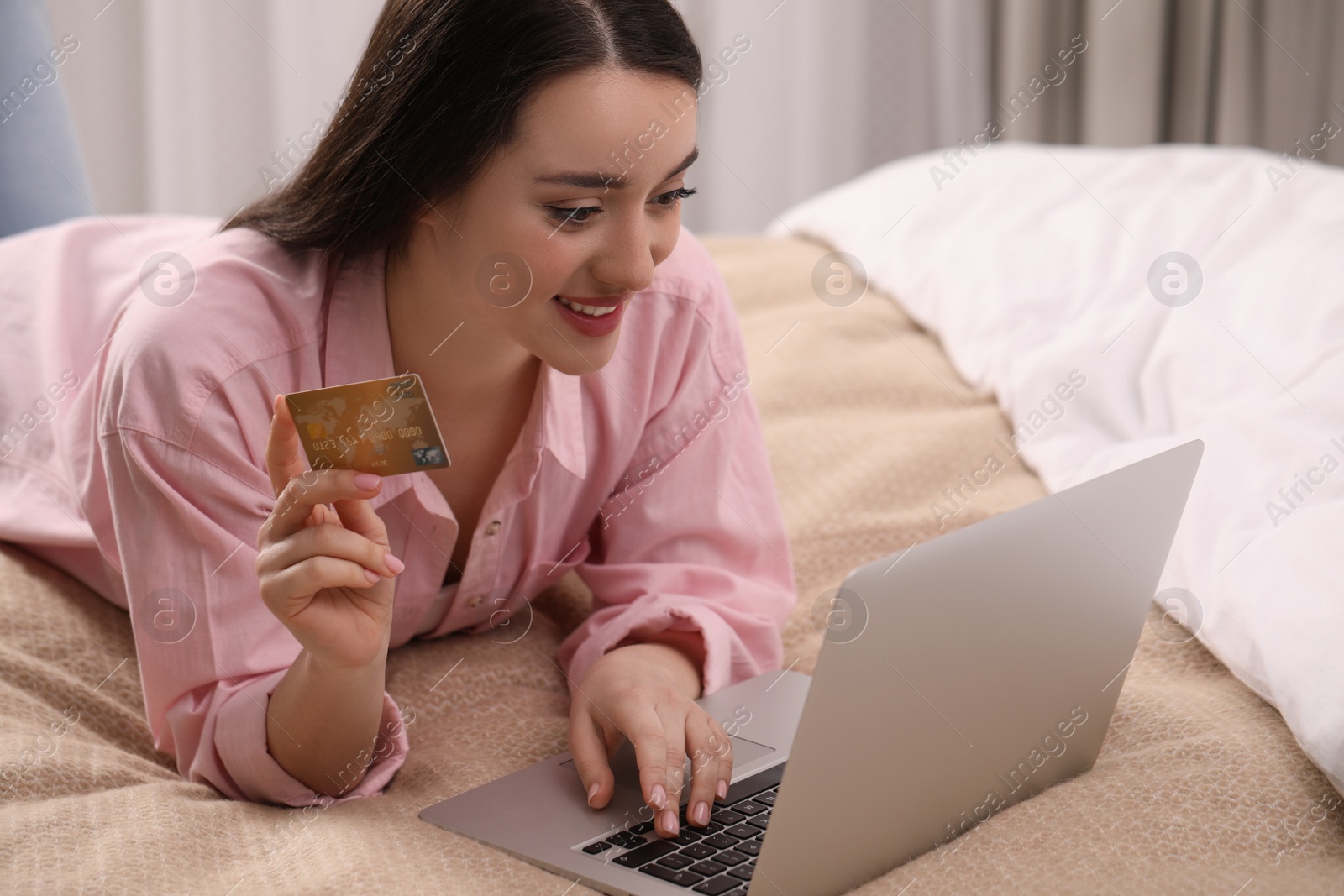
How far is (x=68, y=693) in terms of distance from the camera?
100cm

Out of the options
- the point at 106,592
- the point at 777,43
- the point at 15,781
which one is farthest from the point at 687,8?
the point at 15,781

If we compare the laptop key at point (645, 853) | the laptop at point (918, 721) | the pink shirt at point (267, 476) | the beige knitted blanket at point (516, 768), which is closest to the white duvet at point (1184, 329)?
the beige knitted blanket at point (516, 768)

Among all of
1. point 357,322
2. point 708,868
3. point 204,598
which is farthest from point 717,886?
point 357,322

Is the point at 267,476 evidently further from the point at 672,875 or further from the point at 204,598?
the point at 672,875

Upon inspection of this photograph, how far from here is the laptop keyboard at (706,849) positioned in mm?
739

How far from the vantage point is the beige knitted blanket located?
2.46ft

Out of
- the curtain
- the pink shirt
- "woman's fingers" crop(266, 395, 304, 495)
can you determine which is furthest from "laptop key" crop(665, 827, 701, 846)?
the curtain

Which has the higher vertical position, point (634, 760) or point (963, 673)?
point (963, 673)

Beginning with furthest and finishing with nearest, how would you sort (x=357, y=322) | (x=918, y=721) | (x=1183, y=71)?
1. (x=1183, y=71)
2. (x=357, y=322)
3. (x=918, y=721)

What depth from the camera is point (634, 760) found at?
0.92 meters

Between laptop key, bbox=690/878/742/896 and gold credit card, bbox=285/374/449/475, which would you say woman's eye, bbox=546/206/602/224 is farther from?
laptop key, bbox=690/878/742/896

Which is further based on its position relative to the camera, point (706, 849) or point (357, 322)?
point (357, 322)

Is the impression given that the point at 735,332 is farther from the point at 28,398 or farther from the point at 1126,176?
the point at 1126,176

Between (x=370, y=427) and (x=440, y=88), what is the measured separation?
0.31m
